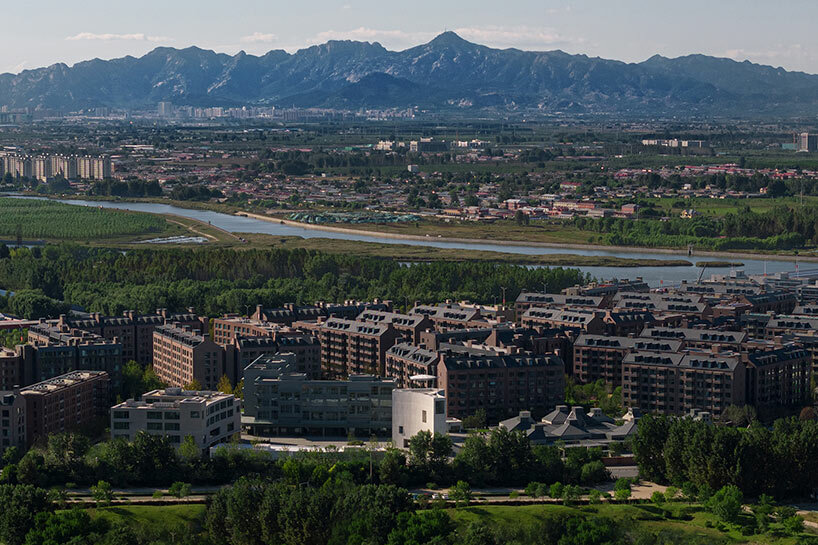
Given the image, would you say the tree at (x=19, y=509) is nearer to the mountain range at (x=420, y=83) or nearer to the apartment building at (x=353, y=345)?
the apartment building at (x=353, y=345)

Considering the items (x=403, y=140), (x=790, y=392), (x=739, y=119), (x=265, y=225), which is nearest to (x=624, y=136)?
(x=403, y=140)

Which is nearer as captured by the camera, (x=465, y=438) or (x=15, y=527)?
(x=15, y=527)

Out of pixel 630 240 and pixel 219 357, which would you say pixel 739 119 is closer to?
pixel 630 240

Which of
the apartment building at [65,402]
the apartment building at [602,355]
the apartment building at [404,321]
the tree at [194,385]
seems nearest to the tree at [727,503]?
the apartment building at [602,355]

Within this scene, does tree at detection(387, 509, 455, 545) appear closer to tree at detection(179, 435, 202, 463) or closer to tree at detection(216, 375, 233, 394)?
tree at detection(179, 435, 202, 463)

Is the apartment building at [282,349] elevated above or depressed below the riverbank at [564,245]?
above

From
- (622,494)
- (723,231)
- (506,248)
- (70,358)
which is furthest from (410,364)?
(723,231)
